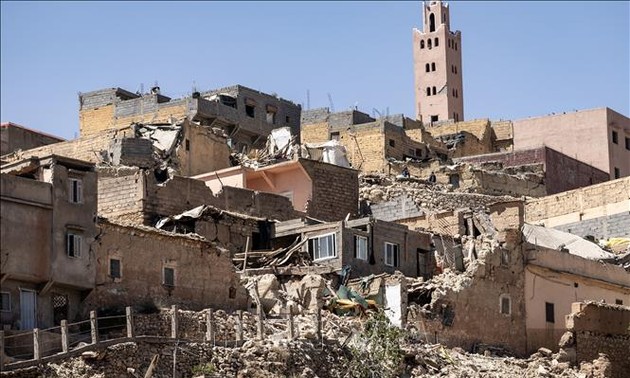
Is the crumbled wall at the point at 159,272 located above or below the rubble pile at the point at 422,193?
below

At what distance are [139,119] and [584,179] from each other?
17848mm

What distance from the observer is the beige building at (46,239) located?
3031cm

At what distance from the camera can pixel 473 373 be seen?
3591 cm

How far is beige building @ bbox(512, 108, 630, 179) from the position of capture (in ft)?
226

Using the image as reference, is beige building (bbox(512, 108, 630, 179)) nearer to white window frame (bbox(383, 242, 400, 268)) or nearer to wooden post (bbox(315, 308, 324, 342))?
white window frame (bbox(383, 242, 400, 268))

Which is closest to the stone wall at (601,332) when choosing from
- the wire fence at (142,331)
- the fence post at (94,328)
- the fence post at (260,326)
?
the wire fence at (142,331)

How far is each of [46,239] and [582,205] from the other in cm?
2710

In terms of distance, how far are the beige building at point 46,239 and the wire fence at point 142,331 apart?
594mm

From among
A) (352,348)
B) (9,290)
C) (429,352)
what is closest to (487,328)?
(429,352)

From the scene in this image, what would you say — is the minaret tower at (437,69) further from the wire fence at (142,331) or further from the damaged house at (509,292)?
the wire fence at (142,331)

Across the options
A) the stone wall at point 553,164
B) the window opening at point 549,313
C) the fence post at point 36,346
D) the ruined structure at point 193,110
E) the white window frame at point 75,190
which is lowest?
the fence post at point 36,346

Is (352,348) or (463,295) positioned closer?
(352,348)

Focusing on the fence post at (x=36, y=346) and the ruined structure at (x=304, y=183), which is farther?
the ruined structure at (x=304, y=183)

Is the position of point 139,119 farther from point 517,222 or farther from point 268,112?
point 517,222
